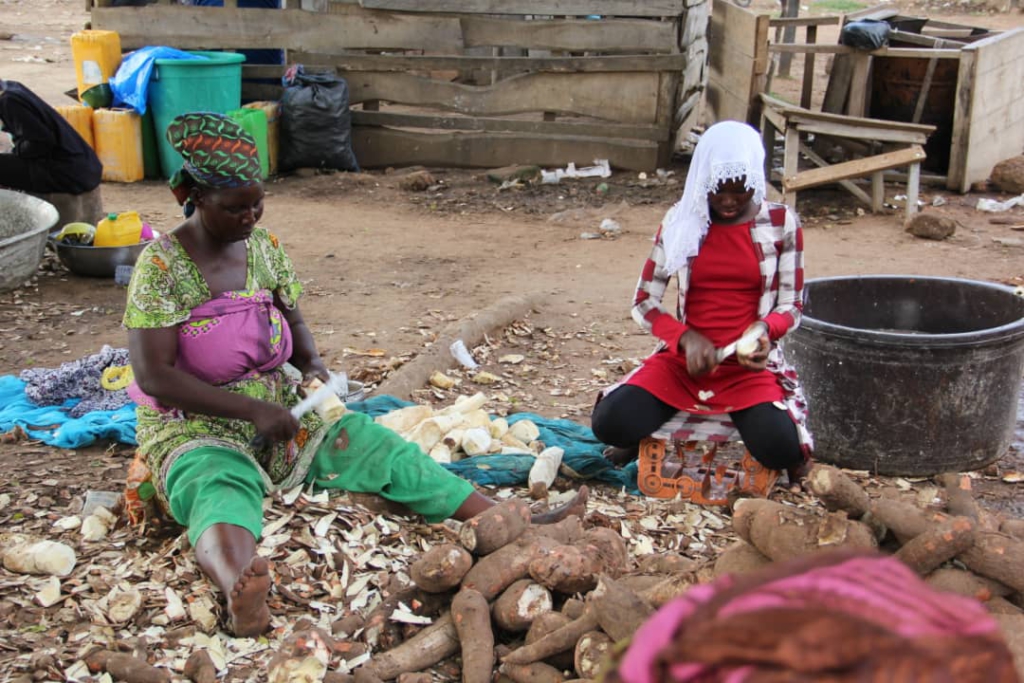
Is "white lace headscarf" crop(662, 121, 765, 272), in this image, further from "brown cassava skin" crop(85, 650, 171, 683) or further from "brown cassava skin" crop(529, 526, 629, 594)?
"brown cassava skin" crop(85, 650, 171, 683)

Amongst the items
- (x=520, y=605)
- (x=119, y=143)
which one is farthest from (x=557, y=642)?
(x=119, y=143)

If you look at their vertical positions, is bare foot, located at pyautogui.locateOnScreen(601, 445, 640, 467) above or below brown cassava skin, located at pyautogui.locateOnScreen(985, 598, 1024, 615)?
below

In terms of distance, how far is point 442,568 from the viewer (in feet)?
8.59

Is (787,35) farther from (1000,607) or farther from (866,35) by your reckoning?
(1000,607)

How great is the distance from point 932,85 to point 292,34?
5.72 meters

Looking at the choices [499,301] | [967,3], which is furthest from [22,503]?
[967,3]

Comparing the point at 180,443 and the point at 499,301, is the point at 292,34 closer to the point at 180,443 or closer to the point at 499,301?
the point at 499,301

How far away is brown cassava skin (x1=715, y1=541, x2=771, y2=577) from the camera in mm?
2445

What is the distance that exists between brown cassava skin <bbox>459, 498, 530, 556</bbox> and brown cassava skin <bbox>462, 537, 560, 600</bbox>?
3cm

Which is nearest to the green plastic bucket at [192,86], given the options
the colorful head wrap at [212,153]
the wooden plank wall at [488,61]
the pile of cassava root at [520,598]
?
the wooden plank wall at [488,61]

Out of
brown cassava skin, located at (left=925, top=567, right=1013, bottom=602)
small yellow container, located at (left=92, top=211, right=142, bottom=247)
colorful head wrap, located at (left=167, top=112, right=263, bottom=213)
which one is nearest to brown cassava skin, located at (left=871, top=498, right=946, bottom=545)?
brown cassava skin, located at (left=925, top=567, right=1013, bottom=602)

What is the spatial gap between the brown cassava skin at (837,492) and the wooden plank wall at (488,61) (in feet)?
23.7

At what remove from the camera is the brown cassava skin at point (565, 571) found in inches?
103

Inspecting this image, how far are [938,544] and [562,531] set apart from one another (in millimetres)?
1021
